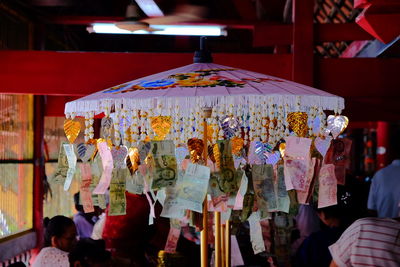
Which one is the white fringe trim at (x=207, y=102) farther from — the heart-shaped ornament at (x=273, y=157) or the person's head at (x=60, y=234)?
the person's head at (x=60, y=234)

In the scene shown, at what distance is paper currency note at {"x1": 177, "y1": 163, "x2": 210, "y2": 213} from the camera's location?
3114 mm

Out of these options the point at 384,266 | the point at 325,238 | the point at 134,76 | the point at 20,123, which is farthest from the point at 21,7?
the point at 384,266

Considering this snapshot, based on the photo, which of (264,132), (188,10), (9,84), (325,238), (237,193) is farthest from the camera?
(188,10)

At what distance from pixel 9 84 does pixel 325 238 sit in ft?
10.1

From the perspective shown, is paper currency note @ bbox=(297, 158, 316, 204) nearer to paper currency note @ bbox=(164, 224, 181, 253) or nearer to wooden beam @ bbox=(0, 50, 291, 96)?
paper currency note @ bbox=(164, 224, 181, 253)

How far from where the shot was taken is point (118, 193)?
349 cm

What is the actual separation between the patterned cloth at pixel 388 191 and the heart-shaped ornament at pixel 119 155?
9.47 ft

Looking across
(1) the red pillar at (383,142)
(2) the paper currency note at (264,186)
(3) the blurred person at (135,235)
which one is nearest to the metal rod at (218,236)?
(2) the paper currency note at (264,186)

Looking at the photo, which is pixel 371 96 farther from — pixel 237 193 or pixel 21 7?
pixel 21 7

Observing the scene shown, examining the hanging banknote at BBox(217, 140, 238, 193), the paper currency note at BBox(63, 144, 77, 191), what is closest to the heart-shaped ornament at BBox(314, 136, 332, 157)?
the hanging banknote at BBox(217, 140, 238, 193)

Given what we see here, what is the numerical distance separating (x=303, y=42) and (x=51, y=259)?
2.96m

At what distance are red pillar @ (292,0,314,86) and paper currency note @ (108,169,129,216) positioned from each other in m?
2.80

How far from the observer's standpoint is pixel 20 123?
7020 mm

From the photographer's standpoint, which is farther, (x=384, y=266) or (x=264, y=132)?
(x=264, y=132)
